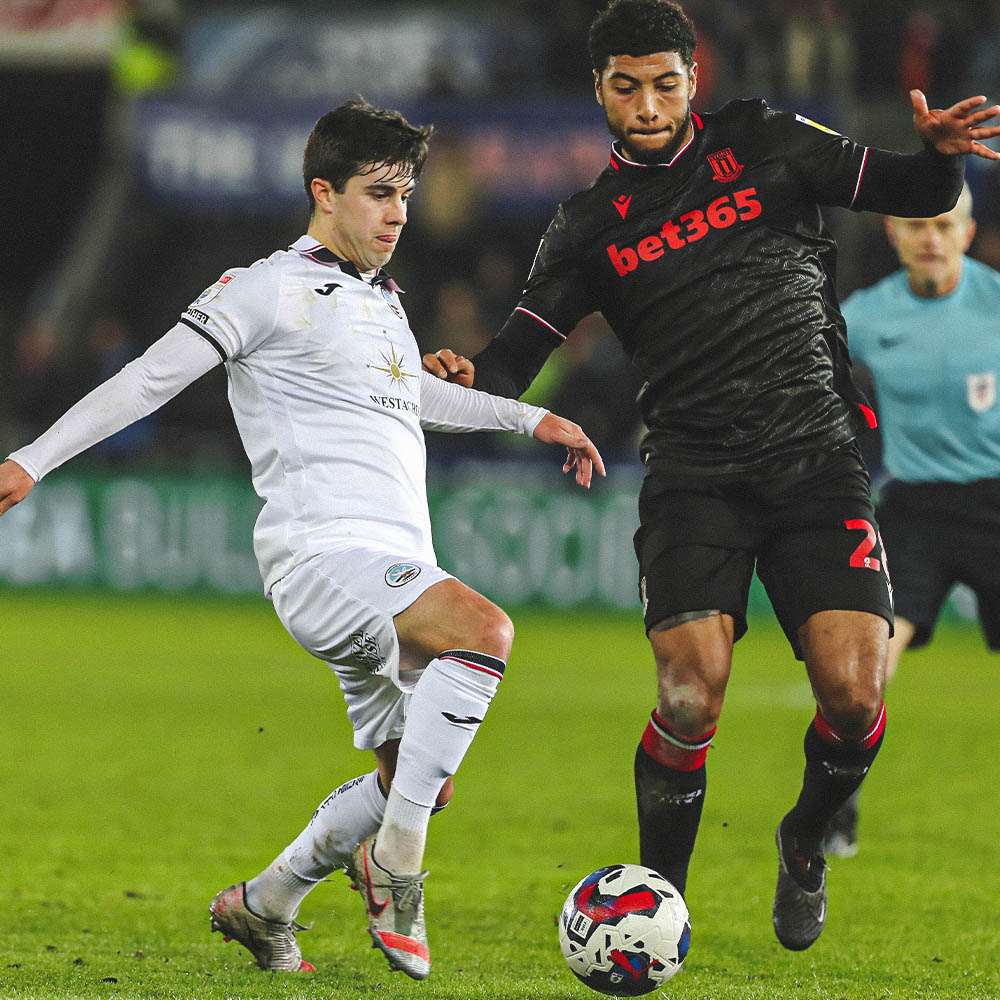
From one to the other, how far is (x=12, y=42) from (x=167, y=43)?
2.57 metres

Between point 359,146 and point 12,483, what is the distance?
1.32 meters

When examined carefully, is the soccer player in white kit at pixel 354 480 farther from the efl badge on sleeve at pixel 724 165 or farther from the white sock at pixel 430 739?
the efl badge on sleeve at pixel 724 165

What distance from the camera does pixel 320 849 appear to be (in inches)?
179

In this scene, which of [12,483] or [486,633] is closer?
[12,483]

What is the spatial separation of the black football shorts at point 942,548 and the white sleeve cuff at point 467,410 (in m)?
2.34

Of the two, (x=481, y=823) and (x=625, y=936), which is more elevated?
(x=625, y=936)

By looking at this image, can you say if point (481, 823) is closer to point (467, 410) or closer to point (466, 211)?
point (467, 410)

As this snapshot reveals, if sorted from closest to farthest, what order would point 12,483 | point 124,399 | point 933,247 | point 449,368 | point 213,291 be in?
1. point 12,483
2. point 124,399
3. point 213,291
4. point 449,368
5. point 933,247

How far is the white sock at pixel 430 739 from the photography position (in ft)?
13.5

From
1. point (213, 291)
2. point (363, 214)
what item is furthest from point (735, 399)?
point (213, 291)

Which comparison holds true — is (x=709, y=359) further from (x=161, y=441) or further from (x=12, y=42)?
(x=12, y=42)

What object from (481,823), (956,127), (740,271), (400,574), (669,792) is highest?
(956,127)

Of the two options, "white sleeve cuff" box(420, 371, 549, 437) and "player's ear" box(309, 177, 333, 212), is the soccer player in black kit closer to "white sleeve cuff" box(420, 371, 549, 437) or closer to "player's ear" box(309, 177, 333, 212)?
"white sleeve cuff" box(420, 371, 549, 437)

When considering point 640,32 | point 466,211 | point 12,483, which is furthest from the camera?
point 466,211
